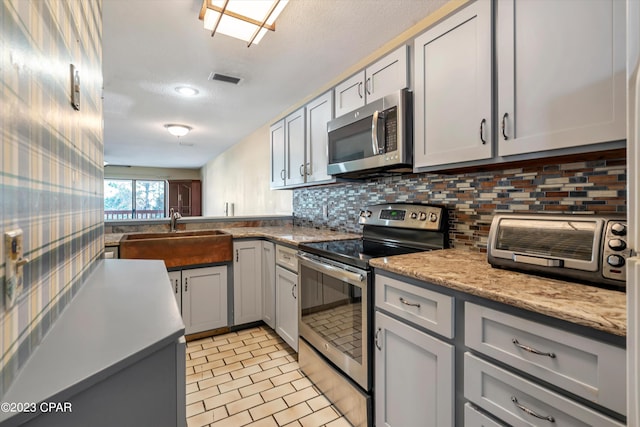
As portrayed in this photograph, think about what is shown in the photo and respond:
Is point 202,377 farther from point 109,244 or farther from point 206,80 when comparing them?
point 206,80

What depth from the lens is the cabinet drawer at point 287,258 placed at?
2.21m

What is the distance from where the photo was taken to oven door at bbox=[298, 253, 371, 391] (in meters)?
1.47

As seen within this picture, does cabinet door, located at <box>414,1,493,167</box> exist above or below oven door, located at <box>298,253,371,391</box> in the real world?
above

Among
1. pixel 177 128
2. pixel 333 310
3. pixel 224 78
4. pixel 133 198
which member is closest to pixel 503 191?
pixel 333 310

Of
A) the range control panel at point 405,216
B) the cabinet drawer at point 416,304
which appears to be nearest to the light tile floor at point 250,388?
the cabinet drawer at point 416,304

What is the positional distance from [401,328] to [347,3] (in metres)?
1.73

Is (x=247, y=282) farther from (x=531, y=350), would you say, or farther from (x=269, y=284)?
(x=531, y=350)

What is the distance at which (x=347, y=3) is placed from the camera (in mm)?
1686

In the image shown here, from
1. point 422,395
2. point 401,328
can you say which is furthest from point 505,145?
point 422,395

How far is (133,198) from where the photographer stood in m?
8.60

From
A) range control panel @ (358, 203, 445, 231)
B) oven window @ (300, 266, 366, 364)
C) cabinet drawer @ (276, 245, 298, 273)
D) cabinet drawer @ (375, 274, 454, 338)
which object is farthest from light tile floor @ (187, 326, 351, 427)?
range control panel @ (358, 203, 445, 231)

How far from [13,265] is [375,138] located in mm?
1626

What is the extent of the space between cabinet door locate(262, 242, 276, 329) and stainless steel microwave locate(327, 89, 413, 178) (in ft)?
3.06

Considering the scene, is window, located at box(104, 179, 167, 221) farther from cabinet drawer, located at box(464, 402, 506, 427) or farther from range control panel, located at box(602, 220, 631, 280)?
range control panel, located at box(602, 220, 631, 280)
